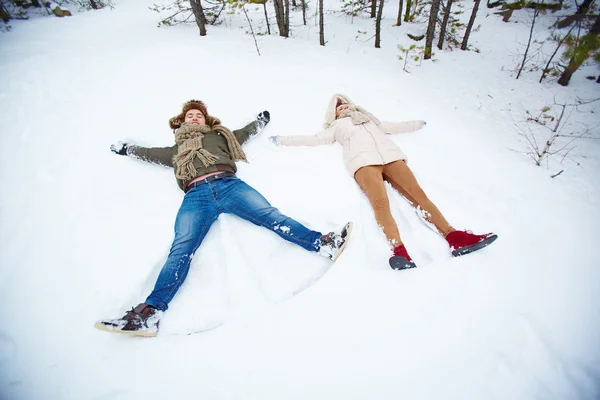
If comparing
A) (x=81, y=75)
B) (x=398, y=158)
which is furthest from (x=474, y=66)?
(x=81, y=75)

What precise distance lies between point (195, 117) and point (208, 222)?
4.97ft

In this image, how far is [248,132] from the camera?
3168 millimetres

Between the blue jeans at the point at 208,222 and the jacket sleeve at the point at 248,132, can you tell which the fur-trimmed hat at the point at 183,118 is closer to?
the jacket sleeve at the point at 248,132

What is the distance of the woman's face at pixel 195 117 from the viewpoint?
2.94 m

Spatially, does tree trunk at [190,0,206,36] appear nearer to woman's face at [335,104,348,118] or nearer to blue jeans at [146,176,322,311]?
woman's face at [335,104,348,118]

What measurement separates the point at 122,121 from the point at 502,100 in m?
6.67

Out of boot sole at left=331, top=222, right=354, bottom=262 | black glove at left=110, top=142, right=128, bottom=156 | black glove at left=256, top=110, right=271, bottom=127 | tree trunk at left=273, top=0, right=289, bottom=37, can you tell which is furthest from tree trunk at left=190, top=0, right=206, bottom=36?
boot sole at left=331, top=222, right=354, bottom=262

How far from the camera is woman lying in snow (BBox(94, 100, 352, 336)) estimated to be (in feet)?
5.86

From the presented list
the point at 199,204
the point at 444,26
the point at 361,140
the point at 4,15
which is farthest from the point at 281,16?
the point at 4,15

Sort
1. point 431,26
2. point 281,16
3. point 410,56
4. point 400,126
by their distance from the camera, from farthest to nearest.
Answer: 1. point 281,16
2. point 410,56
3. point 431,26
4. point 400,126

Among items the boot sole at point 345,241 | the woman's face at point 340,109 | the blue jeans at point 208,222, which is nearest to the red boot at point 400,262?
the boot sole at point 345,241

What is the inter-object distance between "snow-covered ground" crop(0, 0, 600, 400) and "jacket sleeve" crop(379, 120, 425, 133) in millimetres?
129

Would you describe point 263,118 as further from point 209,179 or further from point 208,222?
point 208,222

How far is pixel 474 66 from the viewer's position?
20.2 feet
